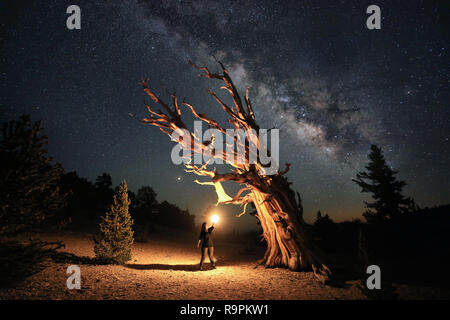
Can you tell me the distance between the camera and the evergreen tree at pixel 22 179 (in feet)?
14.5

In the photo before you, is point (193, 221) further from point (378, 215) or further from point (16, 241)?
point (16, 241)

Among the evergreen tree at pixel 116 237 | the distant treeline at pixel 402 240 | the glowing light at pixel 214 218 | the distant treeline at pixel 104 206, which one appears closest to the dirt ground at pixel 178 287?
the evergreen tree at pixel 116 237

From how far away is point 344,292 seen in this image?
5.16 m

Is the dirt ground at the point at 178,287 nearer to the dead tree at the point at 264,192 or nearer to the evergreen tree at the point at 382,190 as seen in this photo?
the dead tree at the point at 264,192

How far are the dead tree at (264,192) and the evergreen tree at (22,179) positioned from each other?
4073 mm

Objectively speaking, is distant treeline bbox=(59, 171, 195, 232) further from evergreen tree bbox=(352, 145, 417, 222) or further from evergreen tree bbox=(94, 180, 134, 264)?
evergreen tree bbox=(352, 145, 417, 222)

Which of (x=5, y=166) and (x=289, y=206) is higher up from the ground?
(x=5, y=166)

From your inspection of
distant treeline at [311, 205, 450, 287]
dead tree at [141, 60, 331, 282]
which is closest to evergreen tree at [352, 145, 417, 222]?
distant treeline at [311, 205, 450, 287]

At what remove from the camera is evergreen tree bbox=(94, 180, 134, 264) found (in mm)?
7820

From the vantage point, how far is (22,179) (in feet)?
14.7

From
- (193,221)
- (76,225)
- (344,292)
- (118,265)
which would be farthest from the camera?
(193,221)
